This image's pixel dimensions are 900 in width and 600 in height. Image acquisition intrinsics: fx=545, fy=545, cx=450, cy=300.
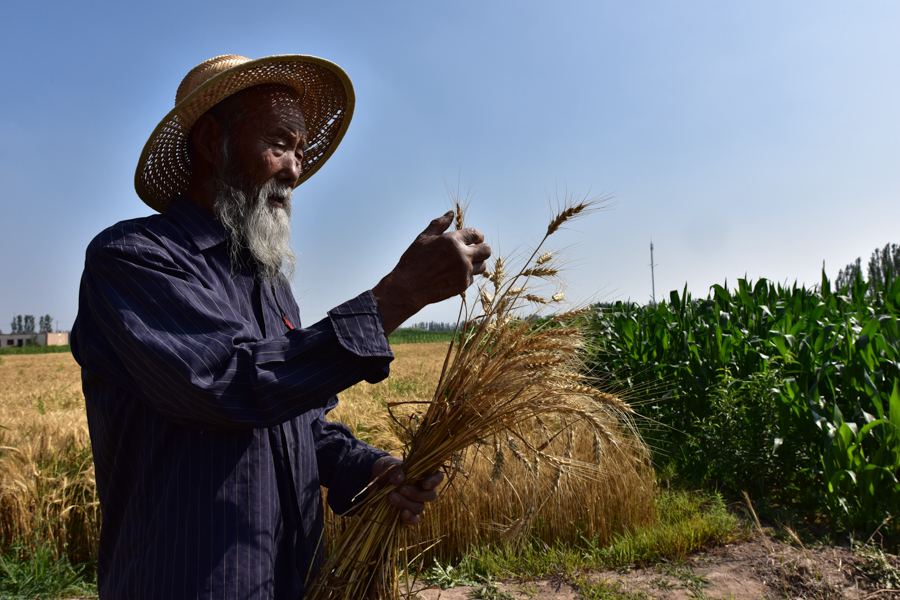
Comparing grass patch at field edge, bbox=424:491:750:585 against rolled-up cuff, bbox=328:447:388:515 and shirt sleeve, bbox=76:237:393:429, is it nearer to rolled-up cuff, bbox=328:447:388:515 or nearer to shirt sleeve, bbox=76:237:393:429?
rolled-up cuff, bbox=328:447:388:515

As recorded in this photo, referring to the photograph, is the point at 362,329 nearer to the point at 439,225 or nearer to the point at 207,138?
the point at 439,225

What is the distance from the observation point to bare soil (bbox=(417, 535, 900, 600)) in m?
2.85

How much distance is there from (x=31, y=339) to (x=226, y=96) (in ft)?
289

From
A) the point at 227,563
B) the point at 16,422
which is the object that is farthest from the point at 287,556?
the point at 16,422

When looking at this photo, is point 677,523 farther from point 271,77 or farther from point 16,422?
point 16,422

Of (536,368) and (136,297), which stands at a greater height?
(136,297)

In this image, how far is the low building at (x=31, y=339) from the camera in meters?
68.9

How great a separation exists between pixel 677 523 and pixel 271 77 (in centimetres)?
369

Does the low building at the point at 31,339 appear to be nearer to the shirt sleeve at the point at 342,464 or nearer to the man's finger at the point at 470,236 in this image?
the shirt sleeve at the point at 342,464

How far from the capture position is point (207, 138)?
188cm

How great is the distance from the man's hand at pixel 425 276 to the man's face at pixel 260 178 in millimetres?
564

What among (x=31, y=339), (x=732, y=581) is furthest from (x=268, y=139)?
(x=31, y=339)

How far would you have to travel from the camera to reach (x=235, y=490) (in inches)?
52.1

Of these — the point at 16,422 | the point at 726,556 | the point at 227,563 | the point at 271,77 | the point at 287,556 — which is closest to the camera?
the point at 227,563
